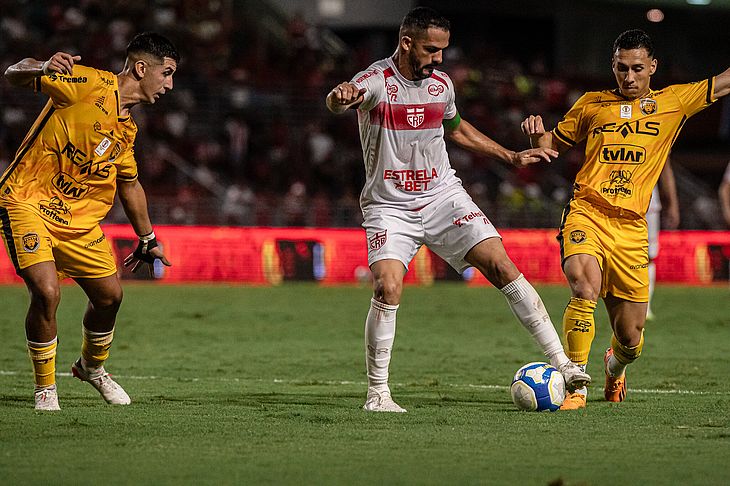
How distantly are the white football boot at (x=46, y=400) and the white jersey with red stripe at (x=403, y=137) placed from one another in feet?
7.70

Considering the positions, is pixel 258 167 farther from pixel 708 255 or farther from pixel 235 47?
pixel 708 255

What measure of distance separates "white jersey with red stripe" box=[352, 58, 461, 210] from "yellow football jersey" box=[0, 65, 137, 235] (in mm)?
1619

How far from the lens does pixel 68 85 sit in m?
7.20

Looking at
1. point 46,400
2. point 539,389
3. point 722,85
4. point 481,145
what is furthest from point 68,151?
point 722,85

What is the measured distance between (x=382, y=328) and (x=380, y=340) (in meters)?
0.08

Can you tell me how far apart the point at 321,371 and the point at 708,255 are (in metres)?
13.8

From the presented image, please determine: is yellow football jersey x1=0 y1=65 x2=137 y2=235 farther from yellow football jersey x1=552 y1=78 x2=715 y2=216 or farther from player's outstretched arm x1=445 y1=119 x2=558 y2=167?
yellow football jersey x1=552 y1=78 x2=715 y2=216

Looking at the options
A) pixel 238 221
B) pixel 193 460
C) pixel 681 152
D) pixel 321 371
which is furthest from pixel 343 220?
pixel 193 460

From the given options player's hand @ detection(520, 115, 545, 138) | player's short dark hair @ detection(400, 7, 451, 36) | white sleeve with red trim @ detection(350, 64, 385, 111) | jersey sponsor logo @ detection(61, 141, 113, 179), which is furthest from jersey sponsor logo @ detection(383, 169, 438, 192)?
jersey sponsor logo @ detection(61, 141, 113, 179)

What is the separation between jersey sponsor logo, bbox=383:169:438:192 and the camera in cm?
752

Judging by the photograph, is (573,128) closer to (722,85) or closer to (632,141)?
(632,141)

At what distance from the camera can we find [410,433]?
6250 mm

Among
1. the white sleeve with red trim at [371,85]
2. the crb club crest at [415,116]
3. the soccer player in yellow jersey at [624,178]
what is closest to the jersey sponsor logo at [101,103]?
the white sleeve with red trim at [371,85]

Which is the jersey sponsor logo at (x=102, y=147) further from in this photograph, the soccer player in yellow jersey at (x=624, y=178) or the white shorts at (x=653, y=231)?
the white shorts at (x=653, y=231)
